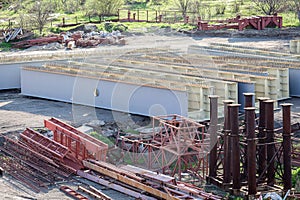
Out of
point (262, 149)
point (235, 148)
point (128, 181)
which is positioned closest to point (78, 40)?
point (128, 181)

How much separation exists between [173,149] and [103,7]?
4445 centimetres

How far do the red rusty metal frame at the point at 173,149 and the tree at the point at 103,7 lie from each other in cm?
4213

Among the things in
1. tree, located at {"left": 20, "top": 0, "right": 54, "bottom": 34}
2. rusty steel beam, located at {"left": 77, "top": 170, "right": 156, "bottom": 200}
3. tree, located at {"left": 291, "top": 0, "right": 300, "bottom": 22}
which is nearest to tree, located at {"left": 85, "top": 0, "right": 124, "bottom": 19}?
tree, located at {"left": 20, "top": 0, "right": 54, "bottom": 34}

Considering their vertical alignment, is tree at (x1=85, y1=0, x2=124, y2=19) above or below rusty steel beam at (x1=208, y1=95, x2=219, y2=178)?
above

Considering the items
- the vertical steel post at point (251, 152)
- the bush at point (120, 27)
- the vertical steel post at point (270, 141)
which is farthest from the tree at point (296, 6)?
the vertical steel post at point (251, 152)

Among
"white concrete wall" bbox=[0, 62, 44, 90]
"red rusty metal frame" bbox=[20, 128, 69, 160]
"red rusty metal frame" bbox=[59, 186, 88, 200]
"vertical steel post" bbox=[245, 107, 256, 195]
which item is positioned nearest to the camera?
"vertical steel post" bbox=[245, 107, 256, 195]

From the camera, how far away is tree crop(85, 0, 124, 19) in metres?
65.5

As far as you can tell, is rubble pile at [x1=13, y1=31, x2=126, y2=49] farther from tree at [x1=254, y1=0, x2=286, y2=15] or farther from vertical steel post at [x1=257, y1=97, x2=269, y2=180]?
vertical steel post at [x1=257, y1=97, x2=269, y2=180]

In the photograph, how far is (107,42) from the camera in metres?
51.1

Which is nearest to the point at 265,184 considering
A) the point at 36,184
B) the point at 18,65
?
the point at 36,184

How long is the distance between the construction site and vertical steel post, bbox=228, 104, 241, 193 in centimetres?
3

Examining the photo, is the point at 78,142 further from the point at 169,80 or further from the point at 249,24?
the point at 249,24

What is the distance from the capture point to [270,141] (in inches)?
834

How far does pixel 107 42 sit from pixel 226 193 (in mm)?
31189
